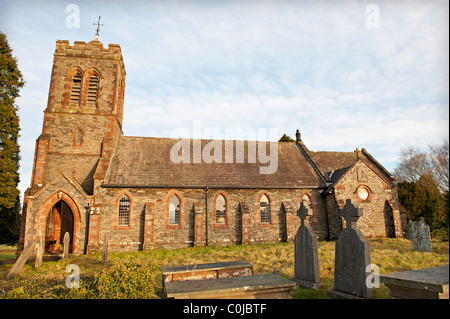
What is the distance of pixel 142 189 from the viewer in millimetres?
20766

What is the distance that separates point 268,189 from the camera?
22469 millimetres

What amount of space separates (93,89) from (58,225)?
11584mm

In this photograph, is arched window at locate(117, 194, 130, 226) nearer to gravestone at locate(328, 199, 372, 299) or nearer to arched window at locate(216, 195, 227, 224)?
arched window at locate(216, 195, 227, 224)

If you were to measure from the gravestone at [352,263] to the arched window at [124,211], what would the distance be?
52.4 ft

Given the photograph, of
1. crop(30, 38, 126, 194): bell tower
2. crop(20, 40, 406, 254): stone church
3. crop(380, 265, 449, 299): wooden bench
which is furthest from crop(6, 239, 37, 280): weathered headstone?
crop(380, 265, 449, 299): wooden bench

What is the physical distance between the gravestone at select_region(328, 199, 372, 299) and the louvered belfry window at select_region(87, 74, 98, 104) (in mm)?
22413

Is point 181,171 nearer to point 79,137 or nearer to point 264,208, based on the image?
point 264,208

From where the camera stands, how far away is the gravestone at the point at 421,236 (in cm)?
1686

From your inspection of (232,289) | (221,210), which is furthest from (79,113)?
(232,289)

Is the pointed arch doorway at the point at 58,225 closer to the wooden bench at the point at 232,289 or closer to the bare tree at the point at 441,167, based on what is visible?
the wooden bench at the point at 232,289

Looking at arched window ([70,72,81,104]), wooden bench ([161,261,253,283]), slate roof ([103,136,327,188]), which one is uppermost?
arched window ([70,72,81,104])

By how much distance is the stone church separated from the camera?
1966 centimetres
